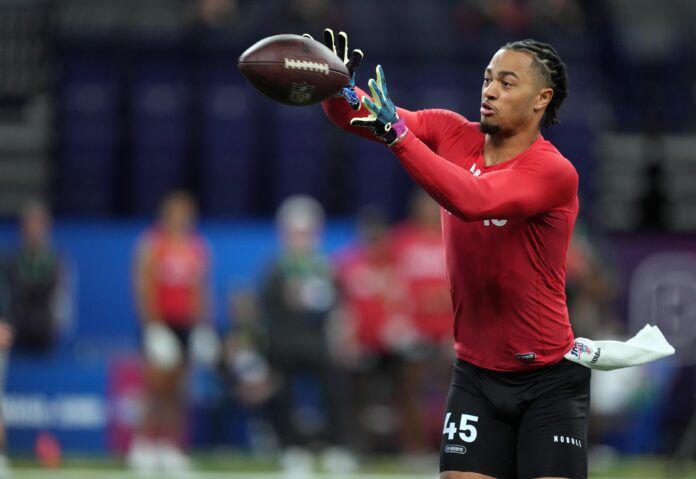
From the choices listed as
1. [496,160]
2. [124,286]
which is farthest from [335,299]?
[496,160]

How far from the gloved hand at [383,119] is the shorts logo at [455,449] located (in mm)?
1048

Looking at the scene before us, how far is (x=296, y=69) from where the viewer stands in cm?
444

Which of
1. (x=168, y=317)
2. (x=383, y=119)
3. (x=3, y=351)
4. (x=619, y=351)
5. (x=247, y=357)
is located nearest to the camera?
(x=383, y=119)

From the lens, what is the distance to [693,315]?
10766mm

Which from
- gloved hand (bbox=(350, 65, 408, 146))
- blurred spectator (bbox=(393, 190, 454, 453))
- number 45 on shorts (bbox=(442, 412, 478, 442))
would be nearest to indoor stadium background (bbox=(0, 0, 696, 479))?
blurred spectator (bbox=(393, 190, 454, 453))

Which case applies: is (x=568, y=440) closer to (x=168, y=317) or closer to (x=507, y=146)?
(x=507, y=146)

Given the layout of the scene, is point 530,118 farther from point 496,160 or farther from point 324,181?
point 324,181

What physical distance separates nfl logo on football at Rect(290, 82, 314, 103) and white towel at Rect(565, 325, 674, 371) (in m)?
1.26

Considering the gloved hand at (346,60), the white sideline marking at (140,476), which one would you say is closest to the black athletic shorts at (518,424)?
the gloved hand at (346,60)

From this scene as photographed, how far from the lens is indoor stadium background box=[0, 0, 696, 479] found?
10.4 m

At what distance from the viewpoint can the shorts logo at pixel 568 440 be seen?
4391 millimetres

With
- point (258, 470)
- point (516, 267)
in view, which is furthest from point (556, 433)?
point (258, 470)

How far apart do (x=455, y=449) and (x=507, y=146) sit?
104cm

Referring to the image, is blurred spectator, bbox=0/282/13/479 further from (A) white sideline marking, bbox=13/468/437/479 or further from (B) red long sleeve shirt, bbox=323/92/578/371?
(B) red long sleeve shirt, bbox=323/92/578/371
